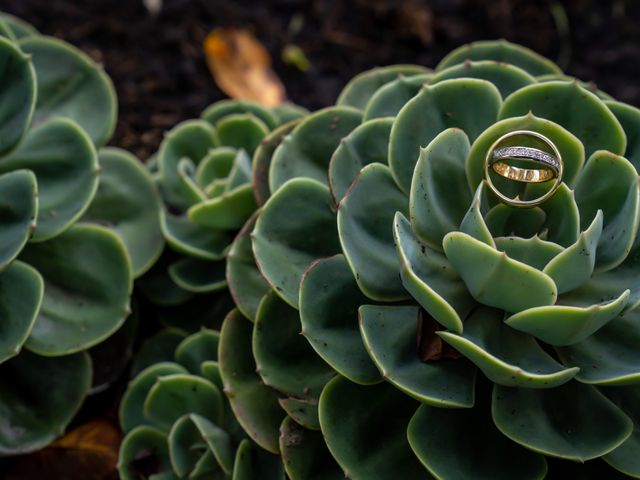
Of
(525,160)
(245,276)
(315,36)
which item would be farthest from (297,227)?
(315,36)

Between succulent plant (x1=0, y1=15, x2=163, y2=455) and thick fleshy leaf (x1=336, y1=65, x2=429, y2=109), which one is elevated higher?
thick fleshy leaf (x1=336, y1=65, x2=429, y2=109)

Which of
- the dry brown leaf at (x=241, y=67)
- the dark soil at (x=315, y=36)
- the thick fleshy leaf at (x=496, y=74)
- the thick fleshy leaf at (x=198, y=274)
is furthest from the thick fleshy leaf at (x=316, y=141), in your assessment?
the dry brown leaf at (x=241, y=67)

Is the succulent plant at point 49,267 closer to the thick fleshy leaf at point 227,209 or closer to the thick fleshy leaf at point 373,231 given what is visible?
the thick fleshy leaf at point 227,209

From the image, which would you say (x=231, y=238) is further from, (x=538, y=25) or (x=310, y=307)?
(x=538, y=25)

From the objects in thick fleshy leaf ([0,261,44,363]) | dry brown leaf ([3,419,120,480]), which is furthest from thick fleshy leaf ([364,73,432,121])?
dry brown leaf ([3,419,120,480])

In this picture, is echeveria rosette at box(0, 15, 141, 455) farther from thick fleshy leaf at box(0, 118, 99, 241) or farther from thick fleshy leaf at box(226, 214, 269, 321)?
thick fleshy leaf at box(226, 214, 269, 321)

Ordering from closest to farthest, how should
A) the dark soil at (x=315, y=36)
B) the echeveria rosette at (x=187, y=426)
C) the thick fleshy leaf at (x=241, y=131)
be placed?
the echeveria rosette at (x=187, y=426), the thick fleshy leaf at (x=241, y=131), the dark soil at (x=315, y=36)
